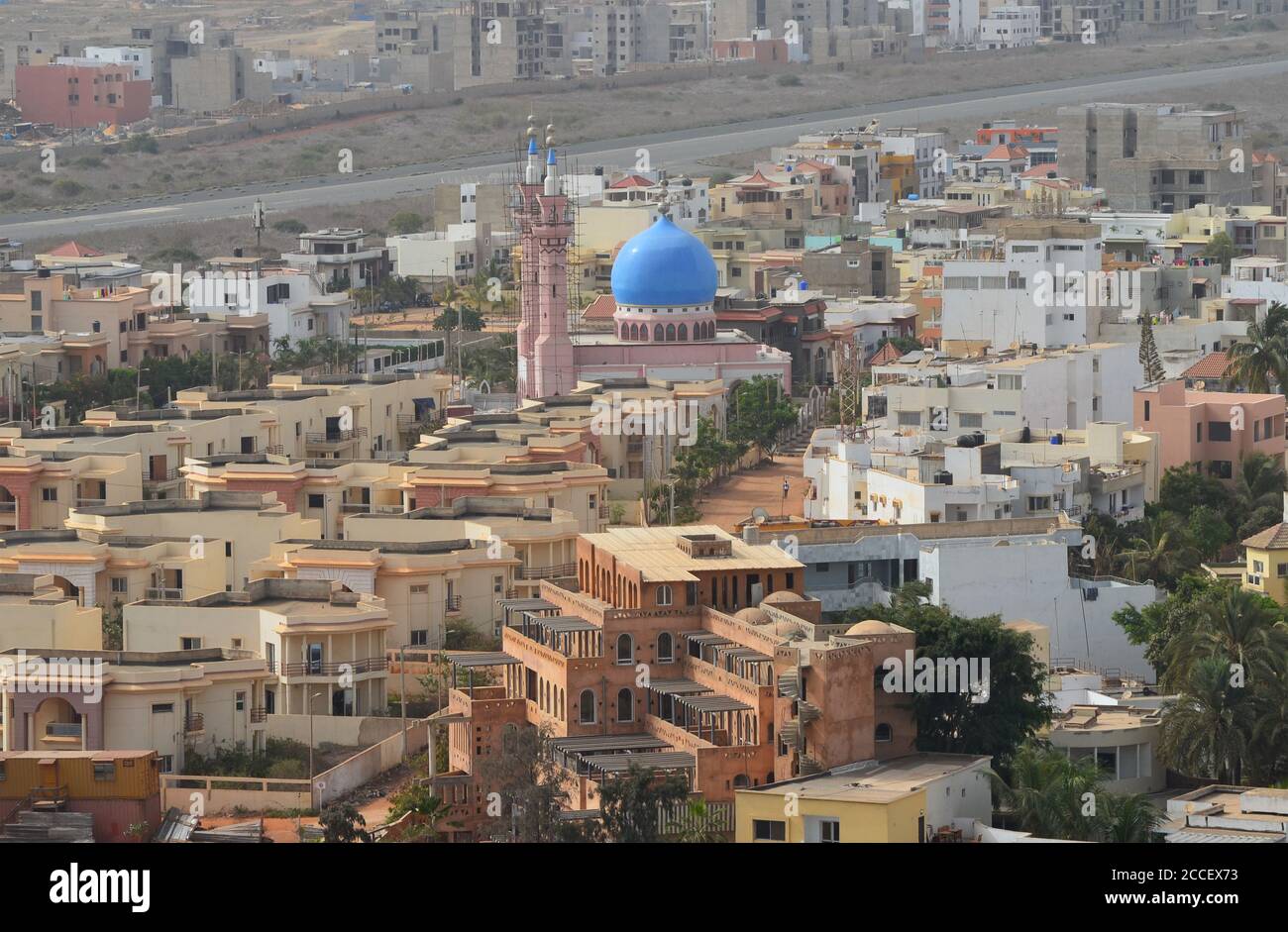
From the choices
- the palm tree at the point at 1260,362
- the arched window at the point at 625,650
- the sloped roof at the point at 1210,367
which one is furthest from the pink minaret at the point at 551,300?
the arched window at the point at 625,650

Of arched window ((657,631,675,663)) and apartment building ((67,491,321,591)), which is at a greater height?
arched window ((657,631,675,663))

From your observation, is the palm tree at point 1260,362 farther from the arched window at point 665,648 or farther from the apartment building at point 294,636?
the arched window at point 665,648

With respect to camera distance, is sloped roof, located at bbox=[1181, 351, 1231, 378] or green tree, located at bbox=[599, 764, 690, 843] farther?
sloped roof, located at bbox=[1181, 351, 1231, 378]

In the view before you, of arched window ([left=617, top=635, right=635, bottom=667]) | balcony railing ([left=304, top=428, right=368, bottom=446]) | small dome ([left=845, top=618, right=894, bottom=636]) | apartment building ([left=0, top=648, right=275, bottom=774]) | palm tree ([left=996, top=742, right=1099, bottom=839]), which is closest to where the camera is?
palm tree ([left=996, top=742, right=1099, bottom=839])

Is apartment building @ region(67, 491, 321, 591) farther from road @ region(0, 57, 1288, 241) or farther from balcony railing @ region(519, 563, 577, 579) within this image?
road @ region(0, 57, 1288, 241)

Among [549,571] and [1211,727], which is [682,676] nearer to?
[1211,727]

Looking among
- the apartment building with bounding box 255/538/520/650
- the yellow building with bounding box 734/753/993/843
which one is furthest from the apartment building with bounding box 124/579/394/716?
the yellow building with bounding box 734/753/993/843
